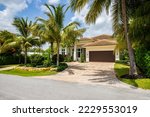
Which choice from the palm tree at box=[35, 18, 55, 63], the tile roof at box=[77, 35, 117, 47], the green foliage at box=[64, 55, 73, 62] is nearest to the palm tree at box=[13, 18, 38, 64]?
the palm tree at box=[35, 18, 55, 63]

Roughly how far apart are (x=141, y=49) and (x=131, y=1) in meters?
4.00

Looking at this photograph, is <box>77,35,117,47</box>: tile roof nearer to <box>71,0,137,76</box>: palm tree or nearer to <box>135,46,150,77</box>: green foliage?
<box>71,0,137,76</box>: palm tree

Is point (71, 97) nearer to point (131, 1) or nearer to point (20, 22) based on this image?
point (131, 1)

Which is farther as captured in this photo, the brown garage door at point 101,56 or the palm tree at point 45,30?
the brown garage door at point 101,56

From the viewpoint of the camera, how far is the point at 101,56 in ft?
125

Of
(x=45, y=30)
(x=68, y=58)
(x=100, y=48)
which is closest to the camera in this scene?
(x=45, y=30)

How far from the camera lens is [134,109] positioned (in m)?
7.91

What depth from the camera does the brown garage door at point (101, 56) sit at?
1460 inches

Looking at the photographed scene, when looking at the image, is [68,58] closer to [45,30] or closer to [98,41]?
[98,41]

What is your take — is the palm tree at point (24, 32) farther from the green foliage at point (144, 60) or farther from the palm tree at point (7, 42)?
the green foliage at point (144, 60)

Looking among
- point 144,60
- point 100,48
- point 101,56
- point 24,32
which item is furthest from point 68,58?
point 144,60

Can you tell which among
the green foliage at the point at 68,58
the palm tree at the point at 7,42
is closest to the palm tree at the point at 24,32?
the palm tree at the point at 7,42

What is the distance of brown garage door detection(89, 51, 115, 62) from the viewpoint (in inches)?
1460

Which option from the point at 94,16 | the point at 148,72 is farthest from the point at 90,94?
the point at 94,16
